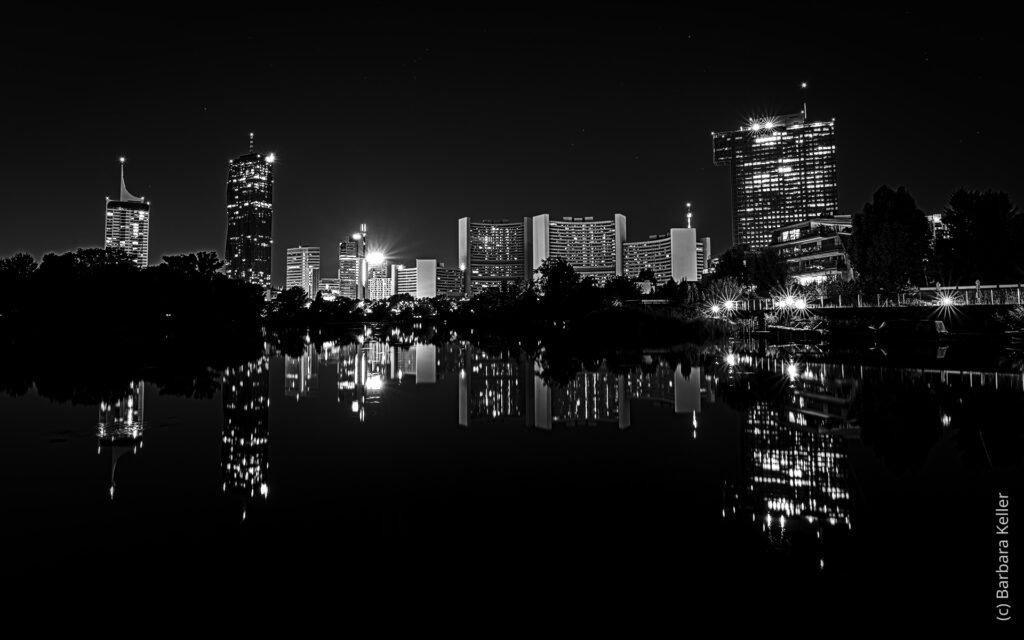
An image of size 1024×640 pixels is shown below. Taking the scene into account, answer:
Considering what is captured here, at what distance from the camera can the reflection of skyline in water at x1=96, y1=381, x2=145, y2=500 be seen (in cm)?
914

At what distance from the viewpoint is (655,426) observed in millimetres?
11367

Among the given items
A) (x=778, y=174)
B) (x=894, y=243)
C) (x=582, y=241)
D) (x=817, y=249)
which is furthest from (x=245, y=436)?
(x=582, y=241)

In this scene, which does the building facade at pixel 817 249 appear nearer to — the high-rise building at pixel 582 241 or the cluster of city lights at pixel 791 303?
the cluster of city lights at pixel 791 303

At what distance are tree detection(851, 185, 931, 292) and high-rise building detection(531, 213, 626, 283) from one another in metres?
131

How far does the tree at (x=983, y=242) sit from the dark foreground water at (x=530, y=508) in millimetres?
48259

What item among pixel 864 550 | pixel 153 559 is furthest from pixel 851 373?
pixel 153 559

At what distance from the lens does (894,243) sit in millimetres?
50938

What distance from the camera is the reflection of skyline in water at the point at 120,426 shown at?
9.14 meters

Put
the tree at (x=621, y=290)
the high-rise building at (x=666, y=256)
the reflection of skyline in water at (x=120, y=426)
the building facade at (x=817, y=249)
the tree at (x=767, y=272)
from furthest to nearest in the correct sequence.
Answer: the high-rise building at (x=666, y=256) → the building facade at (x=817, y=249) → the tree at (x=621, y=290) → the tree at (x=767, y=272) → the reflection of skyline in water at (x=120, y=426)

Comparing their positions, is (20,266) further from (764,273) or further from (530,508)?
(764,273)

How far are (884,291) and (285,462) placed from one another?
5623 cm

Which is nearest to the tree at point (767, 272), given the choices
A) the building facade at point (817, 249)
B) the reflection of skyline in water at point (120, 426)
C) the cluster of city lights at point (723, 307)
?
the building facade at point (817, 249)

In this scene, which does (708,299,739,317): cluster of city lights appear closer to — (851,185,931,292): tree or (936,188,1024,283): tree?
(851,185,931,292): tree

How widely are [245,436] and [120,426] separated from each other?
8.68 feet
